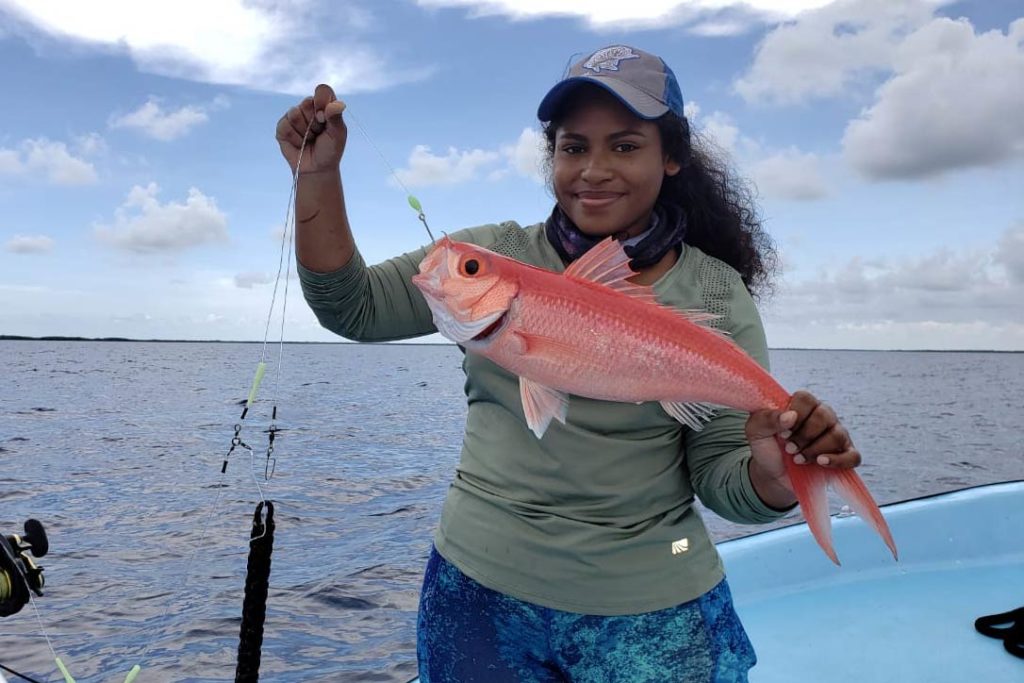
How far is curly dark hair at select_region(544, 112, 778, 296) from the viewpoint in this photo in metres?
2.72

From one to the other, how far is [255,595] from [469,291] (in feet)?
4.87

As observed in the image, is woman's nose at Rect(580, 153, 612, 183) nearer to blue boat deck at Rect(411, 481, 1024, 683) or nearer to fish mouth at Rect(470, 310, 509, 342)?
fish mouth at Rect(470, 310, 509, 342)

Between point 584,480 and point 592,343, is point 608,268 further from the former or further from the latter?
point 584,480

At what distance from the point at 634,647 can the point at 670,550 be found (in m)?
0.28

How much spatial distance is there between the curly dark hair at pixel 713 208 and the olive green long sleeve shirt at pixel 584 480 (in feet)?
1.19

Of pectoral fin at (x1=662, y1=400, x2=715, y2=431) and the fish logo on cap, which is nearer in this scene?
pectoral fin at (x1=662, y1=400, x2=715, y2=431)

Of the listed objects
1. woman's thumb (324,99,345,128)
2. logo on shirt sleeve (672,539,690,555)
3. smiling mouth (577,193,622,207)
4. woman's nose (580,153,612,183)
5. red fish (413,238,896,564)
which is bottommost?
logo on shirt sleeve (672,539,690,555)

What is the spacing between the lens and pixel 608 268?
2115mm

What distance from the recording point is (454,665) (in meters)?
2.24

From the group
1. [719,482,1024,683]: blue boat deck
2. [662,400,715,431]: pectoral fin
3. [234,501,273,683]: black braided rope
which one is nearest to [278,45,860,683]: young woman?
[662,400,715,431]: pectoral fin

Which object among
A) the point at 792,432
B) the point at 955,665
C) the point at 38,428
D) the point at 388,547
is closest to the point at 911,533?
the point at 955,665

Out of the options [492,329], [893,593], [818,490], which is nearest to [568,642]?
[818,490]

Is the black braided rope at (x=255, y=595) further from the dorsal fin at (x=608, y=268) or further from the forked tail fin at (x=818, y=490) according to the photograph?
the forked tail fin at (x=818, y=490)

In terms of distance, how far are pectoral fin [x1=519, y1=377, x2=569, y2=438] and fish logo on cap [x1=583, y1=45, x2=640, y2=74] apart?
970mm
